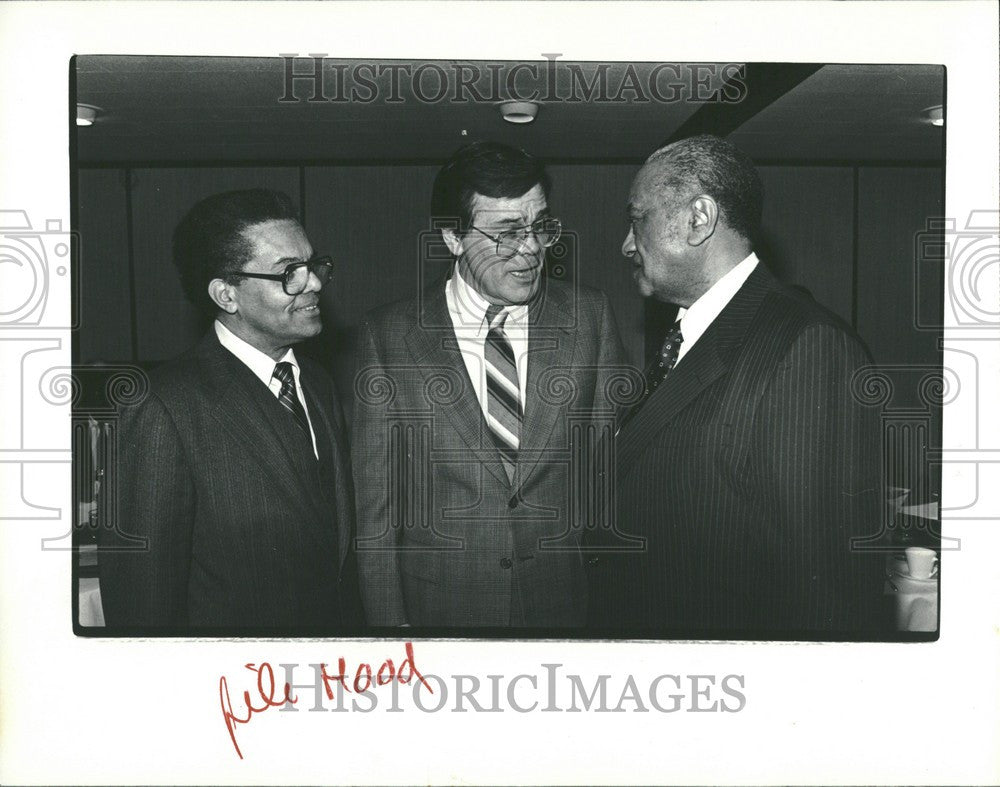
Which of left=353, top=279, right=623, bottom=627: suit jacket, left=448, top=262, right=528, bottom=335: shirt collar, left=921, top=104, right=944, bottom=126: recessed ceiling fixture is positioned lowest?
left=353, top=279, right=623, bottom=627: suit jacket

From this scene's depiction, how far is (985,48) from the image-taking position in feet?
7.52

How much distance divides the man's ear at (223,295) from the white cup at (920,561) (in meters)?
1.67

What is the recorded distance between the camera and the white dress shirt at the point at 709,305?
90.0 inches

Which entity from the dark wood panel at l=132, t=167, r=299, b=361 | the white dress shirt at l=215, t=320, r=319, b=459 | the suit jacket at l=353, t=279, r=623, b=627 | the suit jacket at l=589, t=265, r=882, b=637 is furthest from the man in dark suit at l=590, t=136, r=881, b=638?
the dark wood panel at l=132, t=167, r=299, b=361

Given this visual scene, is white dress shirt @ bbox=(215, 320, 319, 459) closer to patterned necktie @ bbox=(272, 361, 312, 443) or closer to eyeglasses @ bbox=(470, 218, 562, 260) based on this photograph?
patterned necktie @ bbox=(272, 361, 312, 443)

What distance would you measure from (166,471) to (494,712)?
37.6 inches

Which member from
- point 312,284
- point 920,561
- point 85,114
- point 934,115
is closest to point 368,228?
point 312,284

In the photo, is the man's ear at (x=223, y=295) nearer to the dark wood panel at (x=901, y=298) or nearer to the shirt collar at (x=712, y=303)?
the shirt collar at (x=712, y=303)

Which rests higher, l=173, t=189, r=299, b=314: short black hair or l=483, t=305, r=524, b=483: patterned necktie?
l=173, t=189, r=299, b=314: short black hair

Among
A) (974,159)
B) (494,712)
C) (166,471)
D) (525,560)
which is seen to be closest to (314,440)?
(166,471)

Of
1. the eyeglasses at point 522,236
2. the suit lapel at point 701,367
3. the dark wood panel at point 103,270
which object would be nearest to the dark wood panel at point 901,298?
the suit lapel at point 701,367

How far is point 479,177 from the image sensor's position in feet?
7.43

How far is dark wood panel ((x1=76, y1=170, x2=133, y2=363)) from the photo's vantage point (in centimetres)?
229

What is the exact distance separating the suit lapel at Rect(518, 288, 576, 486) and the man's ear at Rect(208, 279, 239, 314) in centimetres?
69
